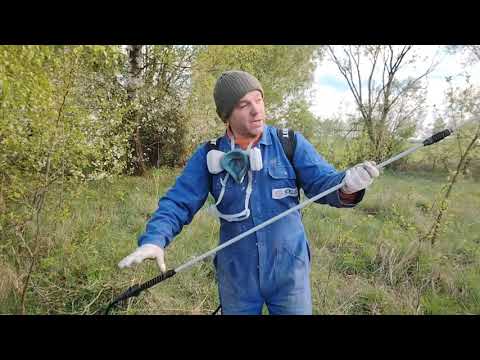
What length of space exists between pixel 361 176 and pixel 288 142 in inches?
17.7

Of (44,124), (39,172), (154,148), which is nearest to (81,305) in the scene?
(39,172)

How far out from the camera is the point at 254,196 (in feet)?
6.24

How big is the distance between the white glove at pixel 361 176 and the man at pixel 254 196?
0.11 metres

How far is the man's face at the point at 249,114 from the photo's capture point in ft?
6.19

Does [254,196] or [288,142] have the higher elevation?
[288,142]

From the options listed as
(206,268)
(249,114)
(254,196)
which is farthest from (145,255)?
(206,268)

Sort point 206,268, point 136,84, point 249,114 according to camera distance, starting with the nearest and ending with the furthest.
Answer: point 249,114
point 206,268
point 136,84

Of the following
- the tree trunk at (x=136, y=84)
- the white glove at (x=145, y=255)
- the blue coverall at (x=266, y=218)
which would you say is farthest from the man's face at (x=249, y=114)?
the tree trunk at (x=136, y=84)

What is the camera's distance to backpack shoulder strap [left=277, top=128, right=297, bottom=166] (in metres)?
1.94

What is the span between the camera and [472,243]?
512cm

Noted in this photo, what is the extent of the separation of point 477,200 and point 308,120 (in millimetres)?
3944

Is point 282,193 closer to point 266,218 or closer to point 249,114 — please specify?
point 266,218

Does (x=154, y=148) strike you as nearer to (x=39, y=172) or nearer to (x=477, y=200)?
(x=39, y=172)

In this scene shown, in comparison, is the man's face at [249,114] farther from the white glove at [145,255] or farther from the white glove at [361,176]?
the white glove at [145,255]
